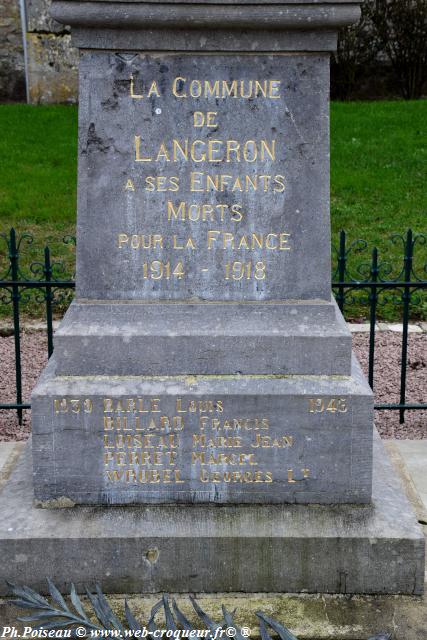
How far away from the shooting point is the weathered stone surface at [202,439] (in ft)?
11.4

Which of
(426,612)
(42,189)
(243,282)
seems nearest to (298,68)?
(243,282)

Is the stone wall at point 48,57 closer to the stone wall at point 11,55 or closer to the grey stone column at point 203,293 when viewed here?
the stone wall at point 11,55

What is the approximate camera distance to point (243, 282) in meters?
3.60

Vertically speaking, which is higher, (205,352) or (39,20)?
(39,20)

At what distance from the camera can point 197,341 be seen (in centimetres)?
354

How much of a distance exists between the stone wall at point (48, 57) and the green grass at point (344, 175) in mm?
933

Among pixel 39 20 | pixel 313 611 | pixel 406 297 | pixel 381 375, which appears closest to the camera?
pixel 313 611

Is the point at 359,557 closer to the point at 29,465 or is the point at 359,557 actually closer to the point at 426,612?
the point at 426,612

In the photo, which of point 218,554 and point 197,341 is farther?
point 197,341

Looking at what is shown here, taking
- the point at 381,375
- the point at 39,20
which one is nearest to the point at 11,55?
the point at 39,20

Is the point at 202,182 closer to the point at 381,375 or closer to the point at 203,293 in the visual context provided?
the point at 203,293

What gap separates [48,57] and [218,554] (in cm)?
1278

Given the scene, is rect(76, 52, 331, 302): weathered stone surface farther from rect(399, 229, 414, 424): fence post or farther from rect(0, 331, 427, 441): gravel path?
rect(0, 331, 427, 441): gravel path

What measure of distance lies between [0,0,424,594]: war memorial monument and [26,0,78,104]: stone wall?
11.8 meters
